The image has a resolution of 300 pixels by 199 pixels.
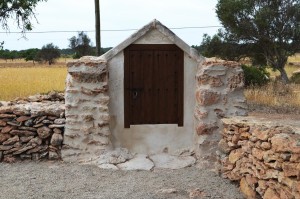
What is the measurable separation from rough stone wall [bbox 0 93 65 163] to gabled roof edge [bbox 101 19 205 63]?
58.9 inches

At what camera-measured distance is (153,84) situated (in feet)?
26.8

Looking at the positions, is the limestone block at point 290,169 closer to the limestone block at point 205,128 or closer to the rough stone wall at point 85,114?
the limestone block at point 205,128

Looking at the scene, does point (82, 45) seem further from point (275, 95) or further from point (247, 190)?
point (247, 190)

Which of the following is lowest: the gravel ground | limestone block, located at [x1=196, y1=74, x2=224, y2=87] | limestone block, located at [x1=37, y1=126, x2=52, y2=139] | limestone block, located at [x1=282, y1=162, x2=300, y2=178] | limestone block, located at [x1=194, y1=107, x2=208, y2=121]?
the gravel ground

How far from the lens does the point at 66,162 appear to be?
799cm

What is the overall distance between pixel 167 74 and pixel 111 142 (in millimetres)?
1606

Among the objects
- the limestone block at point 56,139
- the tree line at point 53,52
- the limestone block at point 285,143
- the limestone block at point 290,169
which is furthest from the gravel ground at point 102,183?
the tree line at point 53,52

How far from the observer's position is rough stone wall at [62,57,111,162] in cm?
790

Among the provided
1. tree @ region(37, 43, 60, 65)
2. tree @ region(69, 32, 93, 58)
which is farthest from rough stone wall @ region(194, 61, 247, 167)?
tree @ region(37, 43, 60, 65)

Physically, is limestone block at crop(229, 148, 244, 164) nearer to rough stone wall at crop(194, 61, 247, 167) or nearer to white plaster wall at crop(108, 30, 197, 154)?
rough stone wall at crop(194, 61, 247, 167)

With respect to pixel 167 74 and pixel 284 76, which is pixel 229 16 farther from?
pixel 167 74

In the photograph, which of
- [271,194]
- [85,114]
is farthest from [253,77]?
[271,194]

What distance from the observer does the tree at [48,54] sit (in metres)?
51.9

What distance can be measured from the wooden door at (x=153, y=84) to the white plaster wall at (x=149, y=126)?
93 mm
